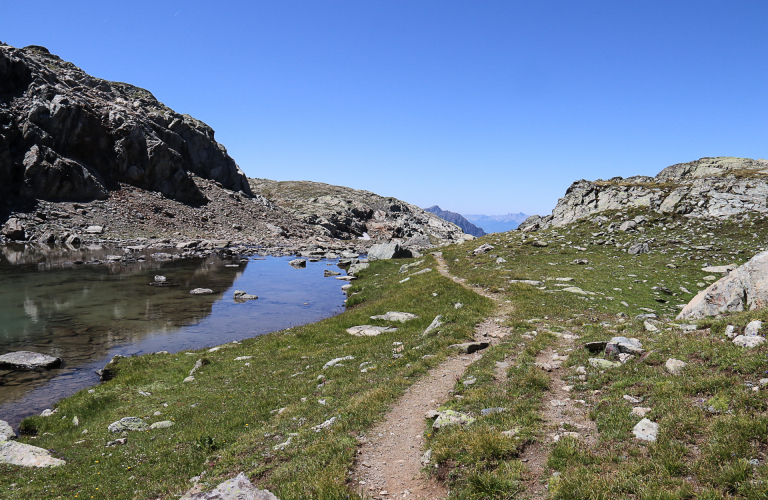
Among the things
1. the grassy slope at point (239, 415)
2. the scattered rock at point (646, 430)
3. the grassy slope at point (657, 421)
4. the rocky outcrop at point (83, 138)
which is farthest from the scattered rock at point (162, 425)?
the rocky outcrop at point (83, 138)

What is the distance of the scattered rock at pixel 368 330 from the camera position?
2625 cm

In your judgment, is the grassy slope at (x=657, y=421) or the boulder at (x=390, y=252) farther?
the boulder at (x=390, y=252)

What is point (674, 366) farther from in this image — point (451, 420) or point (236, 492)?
point (236, 492)

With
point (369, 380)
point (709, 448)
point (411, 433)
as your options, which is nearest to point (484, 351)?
point (369, 380)

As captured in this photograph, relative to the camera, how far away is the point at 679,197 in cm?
4981

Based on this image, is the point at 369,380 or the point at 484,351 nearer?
the point at 369,380

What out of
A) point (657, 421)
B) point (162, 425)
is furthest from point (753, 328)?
point (162, 425)

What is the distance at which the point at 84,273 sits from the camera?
54.1 m

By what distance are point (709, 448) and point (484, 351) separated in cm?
1055

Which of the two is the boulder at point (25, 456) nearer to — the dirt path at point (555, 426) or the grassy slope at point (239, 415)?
the grassy slope at point (239, 415)

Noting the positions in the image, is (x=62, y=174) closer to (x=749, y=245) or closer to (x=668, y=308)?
(x=668, y=308)

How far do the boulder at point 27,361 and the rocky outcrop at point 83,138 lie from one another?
92.9 m

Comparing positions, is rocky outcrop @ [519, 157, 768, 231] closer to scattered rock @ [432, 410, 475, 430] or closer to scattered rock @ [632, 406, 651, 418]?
scattered rock @ [632, 406, 651, 418]

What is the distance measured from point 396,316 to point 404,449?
18789 millimetres
